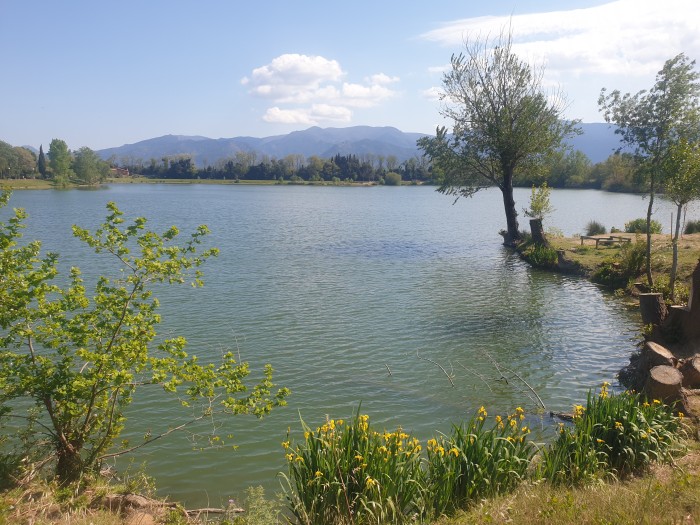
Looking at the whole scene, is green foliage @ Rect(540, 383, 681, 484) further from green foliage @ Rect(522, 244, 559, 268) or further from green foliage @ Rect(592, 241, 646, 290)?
green foliage @ Rect(522, 244, 559, 268)

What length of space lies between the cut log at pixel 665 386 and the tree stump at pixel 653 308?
17.3 feet

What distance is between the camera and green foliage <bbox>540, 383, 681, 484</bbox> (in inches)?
284

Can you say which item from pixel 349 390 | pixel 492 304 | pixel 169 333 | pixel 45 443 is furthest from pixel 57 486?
pixel 492 304

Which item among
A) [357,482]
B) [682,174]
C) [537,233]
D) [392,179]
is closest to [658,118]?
[682,174]

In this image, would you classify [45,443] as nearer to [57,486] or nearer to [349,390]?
[57,486]

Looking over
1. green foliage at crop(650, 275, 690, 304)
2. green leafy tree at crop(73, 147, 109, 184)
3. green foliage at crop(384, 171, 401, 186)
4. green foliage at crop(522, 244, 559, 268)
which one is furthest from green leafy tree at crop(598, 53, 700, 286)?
green foliage at crop(384, 171, 401, 186)

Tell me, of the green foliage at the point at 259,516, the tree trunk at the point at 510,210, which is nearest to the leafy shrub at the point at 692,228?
the tree trunk at the point at 510,210

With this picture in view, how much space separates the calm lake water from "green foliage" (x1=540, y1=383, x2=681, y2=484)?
2236mm

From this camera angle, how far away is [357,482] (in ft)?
21.5

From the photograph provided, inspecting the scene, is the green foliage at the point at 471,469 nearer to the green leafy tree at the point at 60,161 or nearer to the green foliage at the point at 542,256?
the green foliage at the point at 542,256

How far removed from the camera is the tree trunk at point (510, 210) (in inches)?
1412

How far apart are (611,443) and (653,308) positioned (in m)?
7.92

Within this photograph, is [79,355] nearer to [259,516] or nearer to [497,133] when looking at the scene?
[259,516]

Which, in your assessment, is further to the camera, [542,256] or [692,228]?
[692,228]
